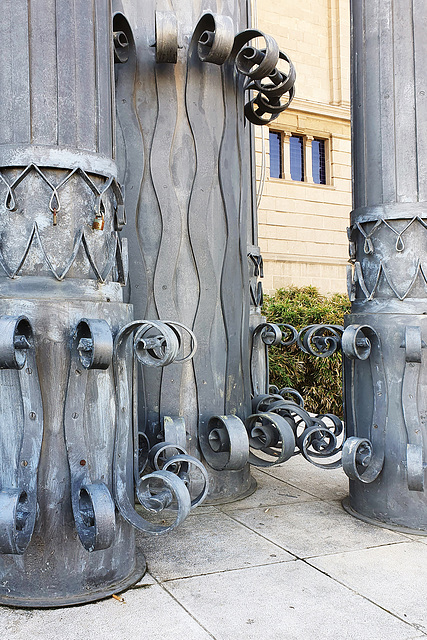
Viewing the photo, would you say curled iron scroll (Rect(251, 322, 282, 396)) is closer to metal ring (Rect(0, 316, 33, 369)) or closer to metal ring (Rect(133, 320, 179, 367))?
metal ring (Rect(133, 320, 179, 367))

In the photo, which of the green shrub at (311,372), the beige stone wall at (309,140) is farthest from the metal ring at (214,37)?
the beige stone wall at (309,140)

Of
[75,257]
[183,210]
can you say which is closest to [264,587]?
[75,257]

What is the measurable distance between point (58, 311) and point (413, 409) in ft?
8.24

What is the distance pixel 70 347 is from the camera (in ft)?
10.5

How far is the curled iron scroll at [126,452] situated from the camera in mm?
3232

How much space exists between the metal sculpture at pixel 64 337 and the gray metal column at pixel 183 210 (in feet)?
3.97

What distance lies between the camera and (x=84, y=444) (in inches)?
127

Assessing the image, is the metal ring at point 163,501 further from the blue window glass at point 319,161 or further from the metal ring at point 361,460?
the blue window glass at point 319,161

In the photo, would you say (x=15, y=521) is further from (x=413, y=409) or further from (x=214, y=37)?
(x=214, y=37)

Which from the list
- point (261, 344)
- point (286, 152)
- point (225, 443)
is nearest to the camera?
point (225, 443)

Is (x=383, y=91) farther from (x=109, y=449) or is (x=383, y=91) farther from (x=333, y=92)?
(x=333, y=92)

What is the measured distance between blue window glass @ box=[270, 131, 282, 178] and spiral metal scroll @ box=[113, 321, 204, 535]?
15421 millimetres

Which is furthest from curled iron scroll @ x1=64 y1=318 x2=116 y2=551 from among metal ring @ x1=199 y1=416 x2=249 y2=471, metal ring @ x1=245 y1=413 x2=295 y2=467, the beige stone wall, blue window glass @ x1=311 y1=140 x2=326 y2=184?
blue window glass @ x1=311 y1=140 x2=326 y2=184

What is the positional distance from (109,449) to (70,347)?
60 cm
